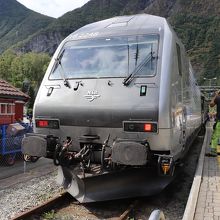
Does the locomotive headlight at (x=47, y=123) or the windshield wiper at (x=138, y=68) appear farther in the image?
the locomotive headlight at (x=47, y=123)

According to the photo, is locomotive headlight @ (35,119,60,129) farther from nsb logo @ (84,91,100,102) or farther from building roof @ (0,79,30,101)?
building roof @ (0,79,30,101)

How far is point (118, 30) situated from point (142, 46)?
72 cm

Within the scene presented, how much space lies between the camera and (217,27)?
159 meters

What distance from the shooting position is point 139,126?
6875 mm

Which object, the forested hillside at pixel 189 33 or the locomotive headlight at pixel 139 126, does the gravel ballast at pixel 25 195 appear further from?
the forested hillside at pixel 189 33

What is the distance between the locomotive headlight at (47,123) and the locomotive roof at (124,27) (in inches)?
74.0

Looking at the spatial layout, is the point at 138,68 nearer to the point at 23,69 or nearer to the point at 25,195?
the point at 25,195

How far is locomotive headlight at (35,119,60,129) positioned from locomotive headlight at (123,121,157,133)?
141cm

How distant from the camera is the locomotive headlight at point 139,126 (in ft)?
22.3

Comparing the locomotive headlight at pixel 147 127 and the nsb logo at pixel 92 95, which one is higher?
the nsb logo at pixel 92 95

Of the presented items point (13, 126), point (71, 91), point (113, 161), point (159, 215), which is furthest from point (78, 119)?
point (13, 126)

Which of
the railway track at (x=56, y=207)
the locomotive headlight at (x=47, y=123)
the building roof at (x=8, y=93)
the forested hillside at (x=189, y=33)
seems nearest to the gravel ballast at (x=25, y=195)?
the railway track at (x=56, y=207)

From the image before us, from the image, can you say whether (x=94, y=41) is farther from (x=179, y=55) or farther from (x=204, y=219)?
(x=204, y=219)

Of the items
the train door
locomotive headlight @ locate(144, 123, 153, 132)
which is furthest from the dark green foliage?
locomotive headlight @ locate(144, 123, 153, 132)
